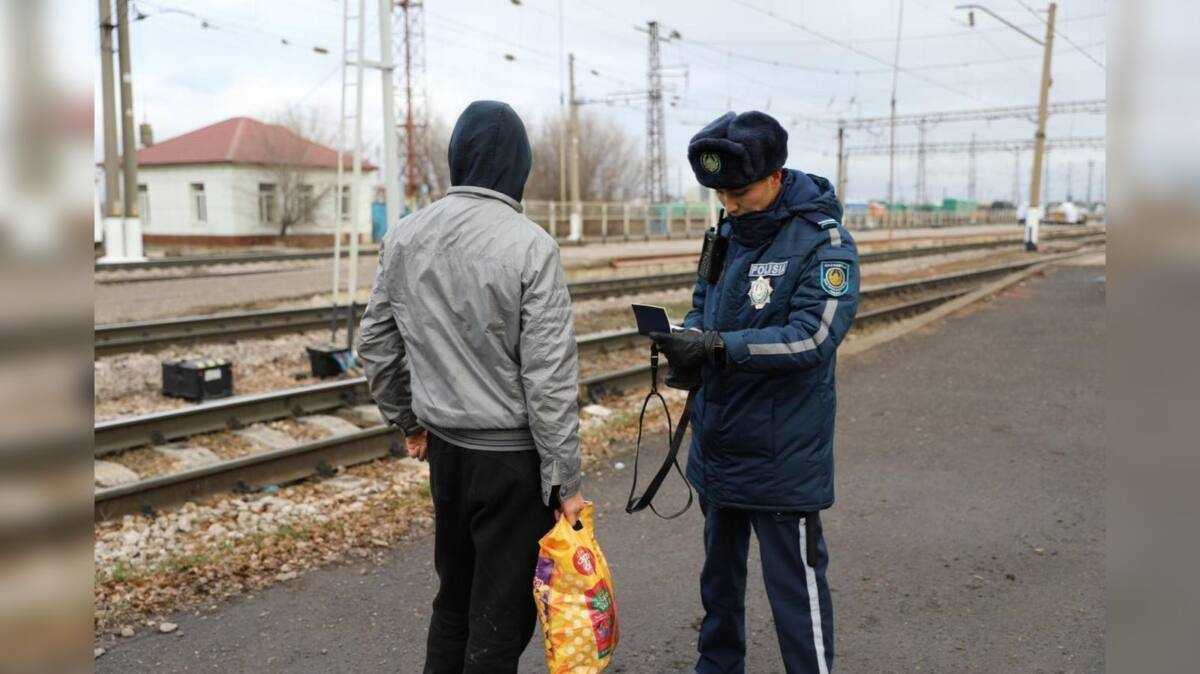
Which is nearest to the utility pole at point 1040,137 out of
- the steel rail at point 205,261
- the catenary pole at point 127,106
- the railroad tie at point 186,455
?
the steel rail at point 205,261

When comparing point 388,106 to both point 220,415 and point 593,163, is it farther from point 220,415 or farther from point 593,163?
point 593,163

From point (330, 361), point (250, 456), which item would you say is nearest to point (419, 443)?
point (250, 456)

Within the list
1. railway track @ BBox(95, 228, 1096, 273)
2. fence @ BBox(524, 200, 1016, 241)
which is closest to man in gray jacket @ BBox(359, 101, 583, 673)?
railway track @ BBox(95, 228, 1096, 273)

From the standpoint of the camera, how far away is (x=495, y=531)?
117 inches

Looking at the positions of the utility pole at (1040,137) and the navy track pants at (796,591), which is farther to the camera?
the utility pole at (1040,137)

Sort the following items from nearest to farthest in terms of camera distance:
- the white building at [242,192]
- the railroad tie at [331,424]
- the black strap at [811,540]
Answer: the black strap at [811,540] < the railroad tie at [331,424] < the white building at [242,192]

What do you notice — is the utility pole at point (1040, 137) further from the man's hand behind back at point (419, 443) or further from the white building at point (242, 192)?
the man's hand behind back at point (419, 443)

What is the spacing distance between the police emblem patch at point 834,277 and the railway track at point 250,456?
4372 millimetres

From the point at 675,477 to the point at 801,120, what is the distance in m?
47.0

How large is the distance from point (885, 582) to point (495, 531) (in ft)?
8.07

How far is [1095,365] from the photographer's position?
10359mm

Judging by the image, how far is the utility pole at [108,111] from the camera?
20984mm

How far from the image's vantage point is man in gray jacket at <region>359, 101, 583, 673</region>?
2.84 meters

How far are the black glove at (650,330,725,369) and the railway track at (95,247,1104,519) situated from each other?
3.95 m
